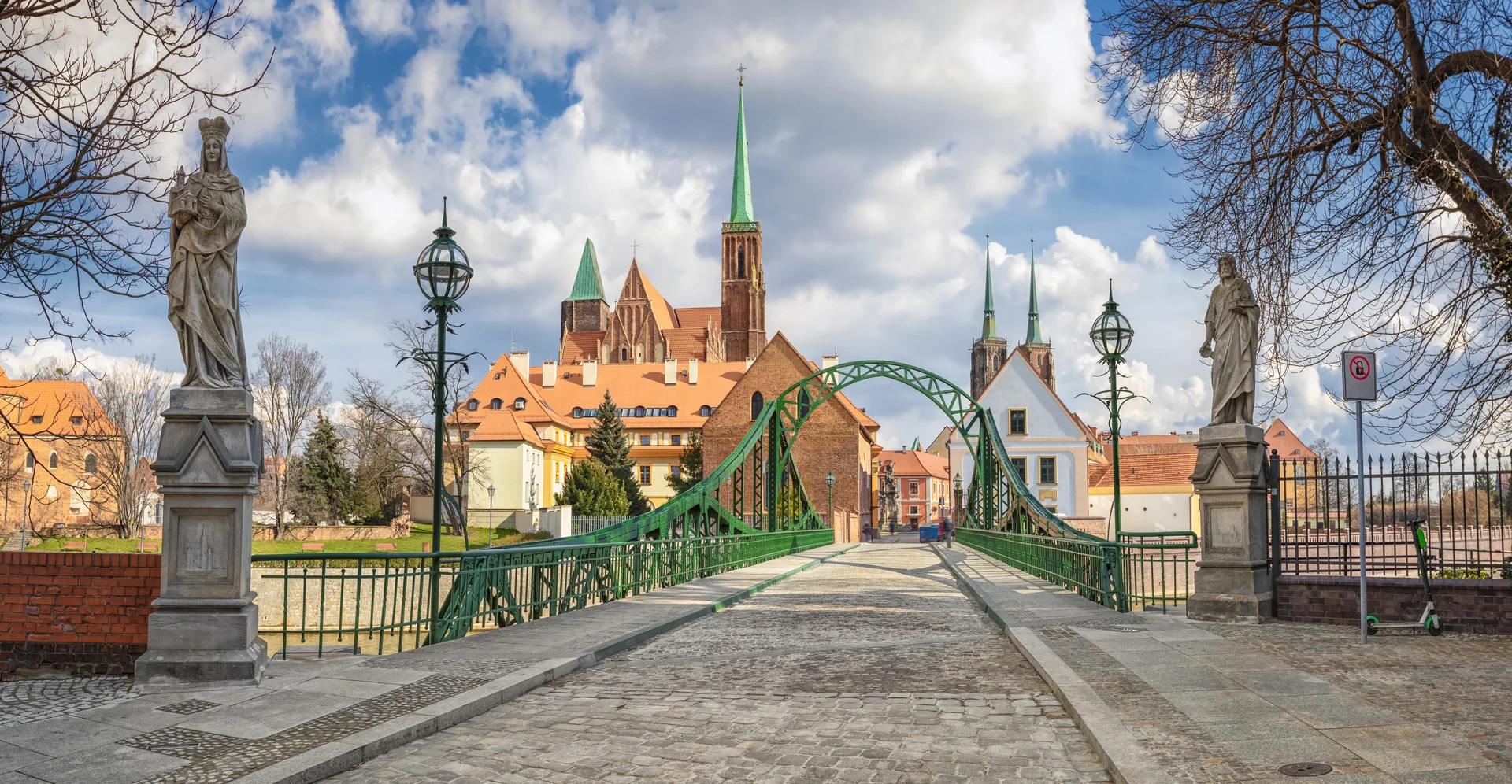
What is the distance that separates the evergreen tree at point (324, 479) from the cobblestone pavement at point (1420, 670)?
53.5m

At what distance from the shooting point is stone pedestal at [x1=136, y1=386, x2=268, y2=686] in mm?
7785

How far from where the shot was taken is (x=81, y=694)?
24.4 ft

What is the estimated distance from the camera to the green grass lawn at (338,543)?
137 ft

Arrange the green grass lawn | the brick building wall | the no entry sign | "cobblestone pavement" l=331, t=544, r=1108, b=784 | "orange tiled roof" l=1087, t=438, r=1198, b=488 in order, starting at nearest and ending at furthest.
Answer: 1. "cobblestone pavement" l=331, t=544, r=1108, b=784
2. the no entry sign
3. the green grass lawn
4. "orange tiled roof" l=1087, t=438, r=1198, b=488
5. the brick building wall

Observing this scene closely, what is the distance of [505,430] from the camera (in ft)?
226

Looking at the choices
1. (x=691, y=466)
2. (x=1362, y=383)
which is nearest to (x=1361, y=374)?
(x=1362, y=383)

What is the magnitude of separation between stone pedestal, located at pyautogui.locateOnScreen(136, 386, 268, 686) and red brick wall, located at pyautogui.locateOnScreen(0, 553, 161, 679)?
31 cm

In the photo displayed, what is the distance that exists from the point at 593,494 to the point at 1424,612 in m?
52.0

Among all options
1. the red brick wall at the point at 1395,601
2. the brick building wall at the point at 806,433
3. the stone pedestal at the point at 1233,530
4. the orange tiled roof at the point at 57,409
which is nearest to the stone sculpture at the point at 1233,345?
the stone pedestal at the point at 1233,530

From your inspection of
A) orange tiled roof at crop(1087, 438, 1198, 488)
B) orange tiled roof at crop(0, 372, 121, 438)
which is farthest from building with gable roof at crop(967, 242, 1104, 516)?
orange tiled roof at crop(0, 372, 121, 438)

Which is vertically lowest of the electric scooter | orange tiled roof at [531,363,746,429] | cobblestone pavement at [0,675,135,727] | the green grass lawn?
the green grass lawn

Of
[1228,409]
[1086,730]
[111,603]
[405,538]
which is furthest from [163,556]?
[405,538]

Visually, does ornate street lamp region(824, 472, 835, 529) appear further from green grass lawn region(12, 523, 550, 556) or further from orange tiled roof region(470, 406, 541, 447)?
orange tiled roof region(470, 406, 541, 447)

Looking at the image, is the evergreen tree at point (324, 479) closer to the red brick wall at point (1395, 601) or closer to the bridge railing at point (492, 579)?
the bridge railing at point (492, 579)
